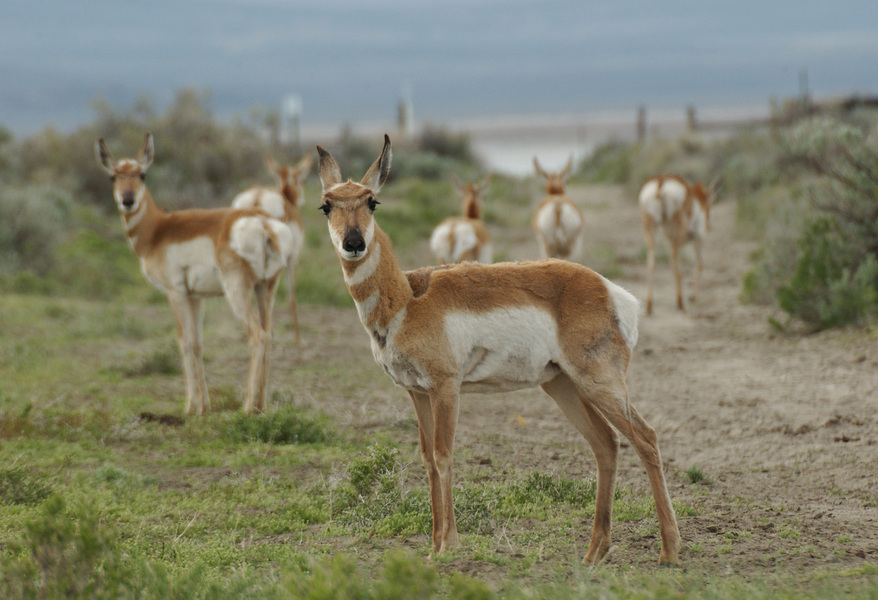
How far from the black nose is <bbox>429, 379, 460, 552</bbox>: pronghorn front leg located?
0.85m

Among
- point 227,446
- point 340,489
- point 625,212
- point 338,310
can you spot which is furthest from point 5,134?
point 340,489

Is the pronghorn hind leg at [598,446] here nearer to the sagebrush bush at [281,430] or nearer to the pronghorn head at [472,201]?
the sagebrush bush at [281,430]

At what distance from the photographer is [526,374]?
5055 millimetres

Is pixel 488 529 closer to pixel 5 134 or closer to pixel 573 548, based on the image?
pixel 573 548

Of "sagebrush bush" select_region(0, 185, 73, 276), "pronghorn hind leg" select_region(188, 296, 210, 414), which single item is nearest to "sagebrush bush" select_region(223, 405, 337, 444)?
"pronghorn hind leg" select_region(188, 296, 210, 414)

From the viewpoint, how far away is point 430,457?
5.19 meters

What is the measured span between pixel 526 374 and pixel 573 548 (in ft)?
3.60

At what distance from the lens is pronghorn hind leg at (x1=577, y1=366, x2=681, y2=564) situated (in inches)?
196

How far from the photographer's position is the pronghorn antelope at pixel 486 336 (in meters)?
4.97

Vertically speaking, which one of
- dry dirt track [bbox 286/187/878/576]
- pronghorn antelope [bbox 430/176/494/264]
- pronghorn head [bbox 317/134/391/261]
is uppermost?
Result: pronghorn head [bbox 317/134/391/261]

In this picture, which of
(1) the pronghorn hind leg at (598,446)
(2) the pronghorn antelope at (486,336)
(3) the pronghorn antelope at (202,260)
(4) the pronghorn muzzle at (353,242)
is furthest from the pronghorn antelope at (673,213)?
(4) the pronghorn muzzle at (353,242)

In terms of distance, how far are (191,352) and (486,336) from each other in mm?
4703

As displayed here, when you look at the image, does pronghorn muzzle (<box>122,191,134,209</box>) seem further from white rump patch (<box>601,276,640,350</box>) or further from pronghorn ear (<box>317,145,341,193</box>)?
white rump patch (<box>601,276,640,350</box>)

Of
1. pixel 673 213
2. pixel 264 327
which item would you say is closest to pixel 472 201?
pixel 673 213
